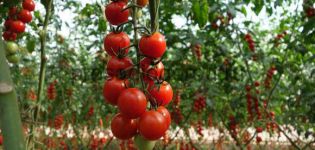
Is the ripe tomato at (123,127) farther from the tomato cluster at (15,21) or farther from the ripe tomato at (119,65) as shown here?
the tomato cluster at (15,21)

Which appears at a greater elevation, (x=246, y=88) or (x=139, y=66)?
(x=139, y=66)

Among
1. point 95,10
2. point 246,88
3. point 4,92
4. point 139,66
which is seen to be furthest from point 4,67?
point 246,88

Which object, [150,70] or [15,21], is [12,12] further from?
[150,70]

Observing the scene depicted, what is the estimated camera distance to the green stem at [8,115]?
0.57m

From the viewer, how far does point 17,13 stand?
5.28 feet

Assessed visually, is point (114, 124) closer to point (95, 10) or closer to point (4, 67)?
point (4, 67)

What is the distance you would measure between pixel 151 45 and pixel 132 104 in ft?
0.40

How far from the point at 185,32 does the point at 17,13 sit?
5.93 feet

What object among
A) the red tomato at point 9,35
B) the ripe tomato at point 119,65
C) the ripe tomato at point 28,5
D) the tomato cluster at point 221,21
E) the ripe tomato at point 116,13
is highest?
the ripe tomato at point 116,13

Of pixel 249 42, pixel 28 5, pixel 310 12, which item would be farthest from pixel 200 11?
pixel 249 42

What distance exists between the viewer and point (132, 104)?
737mm

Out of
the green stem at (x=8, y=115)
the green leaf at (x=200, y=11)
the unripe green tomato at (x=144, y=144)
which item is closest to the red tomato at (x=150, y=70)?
the unripe green tomato at (x=144, y=144)

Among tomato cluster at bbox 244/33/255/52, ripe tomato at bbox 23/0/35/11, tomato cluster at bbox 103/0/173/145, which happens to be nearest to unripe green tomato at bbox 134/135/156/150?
tomato cluster at bbox 103/0/173/145

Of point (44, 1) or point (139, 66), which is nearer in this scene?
point (139, 66)
